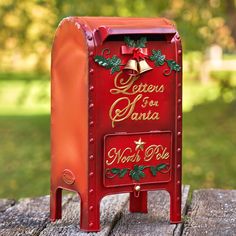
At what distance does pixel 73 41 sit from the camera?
145 inches

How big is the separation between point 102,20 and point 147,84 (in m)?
0.34

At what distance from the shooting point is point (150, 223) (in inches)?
153

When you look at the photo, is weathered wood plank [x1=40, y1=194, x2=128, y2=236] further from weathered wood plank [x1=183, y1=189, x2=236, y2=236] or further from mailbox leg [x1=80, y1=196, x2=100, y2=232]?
weathered wood plank [x1=183, y1=189, x2=236, y2=236]

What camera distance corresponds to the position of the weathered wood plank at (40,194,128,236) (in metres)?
3.71

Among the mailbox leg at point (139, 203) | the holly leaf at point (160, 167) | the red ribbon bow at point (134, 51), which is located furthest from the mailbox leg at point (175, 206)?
the red ribbon bow at point (134, 51)

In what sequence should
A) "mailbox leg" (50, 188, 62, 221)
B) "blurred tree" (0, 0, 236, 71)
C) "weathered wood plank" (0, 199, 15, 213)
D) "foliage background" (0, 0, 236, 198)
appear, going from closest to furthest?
"mailbox leg" (50, 188, 62, 221), "weathered wood plank" (0, 199, 15, 213), "foliage background" (0, 0, 236, 198), "blurred tree" (0, 0, 236, 71)

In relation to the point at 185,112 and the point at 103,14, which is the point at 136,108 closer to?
the point at 103,14

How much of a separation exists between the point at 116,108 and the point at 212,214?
82 cm

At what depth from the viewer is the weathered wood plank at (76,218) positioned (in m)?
3.71

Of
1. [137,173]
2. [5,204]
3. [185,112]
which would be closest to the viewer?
[137,173]

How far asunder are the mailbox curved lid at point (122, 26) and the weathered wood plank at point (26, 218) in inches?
36.4

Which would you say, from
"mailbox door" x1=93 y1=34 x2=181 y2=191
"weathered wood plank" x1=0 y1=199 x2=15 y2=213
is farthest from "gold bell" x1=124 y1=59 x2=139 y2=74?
"weathered wood plank" x1=0 y1=199 x2=15 y2=213

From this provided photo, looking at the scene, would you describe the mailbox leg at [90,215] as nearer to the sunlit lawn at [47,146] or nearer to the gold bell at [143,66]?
the gold bell at [143,66]

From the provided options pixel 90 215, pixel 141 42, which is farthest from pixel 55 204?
pixel 141 42
